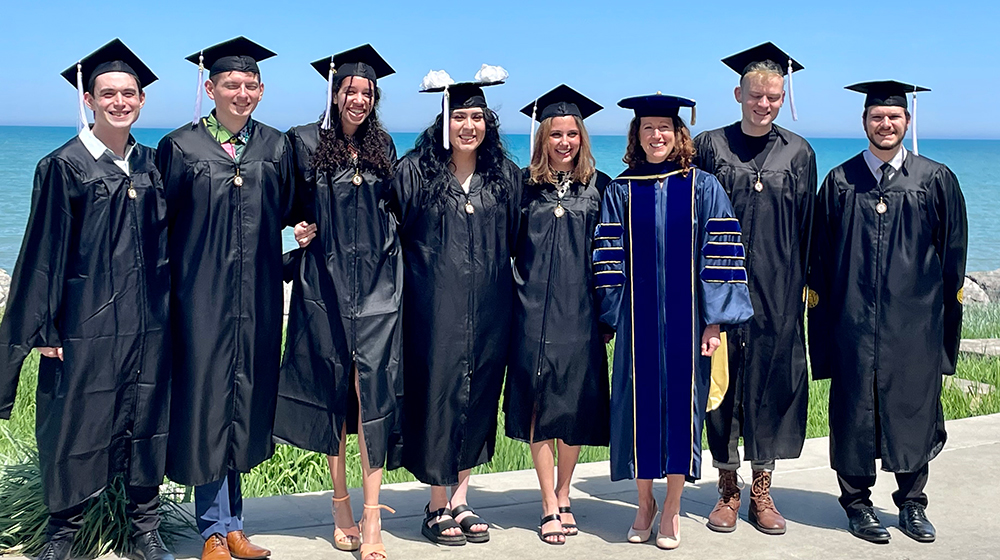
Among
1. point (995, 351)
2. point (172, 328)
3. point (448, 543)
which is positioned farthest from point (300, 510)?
point (995, 351)

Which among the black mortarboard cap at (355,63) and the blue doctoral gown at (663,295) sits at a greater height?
the black mortarboard cap at (355,63)

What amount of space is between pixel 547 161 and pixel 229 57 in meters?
1.41

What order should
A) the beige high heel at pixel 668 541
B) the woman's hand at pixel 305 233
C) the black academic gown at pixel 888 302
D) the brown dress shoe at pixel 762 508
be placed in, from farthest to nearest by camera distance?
the brown dress shoe at pixel 762 508 → the black academic gown at pixel 888 302 → the beige high heel at pixel 668 541 → the woman's hand at pixel 305 233

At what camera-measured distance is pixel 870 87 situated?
486 cm

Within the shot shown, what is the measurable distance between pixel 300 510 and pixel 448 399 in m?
1.03

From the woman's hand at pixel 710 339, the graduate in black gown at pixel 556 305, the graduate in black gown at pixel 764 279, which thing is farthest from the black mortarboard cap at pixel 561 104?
the woman's hand at pixel 710 339

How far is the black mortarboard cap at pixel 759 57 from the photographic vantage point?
4.94 metres

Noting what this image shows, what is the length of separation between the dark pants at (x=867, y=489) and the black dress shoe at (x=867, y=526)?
0.03 metres

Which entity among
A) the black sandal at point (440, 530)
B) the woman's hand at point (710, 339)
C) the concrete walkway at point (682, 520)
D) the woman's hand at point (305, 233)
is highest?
the woman's hand at point (305, 233)

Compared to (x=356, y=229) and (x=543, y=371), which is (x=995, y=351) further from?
(x=356, y=229)

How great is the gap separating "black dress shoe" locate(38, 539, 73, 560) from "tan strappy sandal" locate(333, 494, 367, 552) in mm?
1058

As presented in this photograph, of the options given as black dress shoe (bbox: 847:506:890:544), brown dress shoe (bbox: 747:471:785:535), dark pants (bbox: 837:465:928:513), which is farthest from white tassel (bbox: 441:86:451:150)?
black dress shoe (bbox: 847:506:890:544)

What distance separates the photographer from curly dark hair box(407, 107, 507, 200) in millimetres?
4586

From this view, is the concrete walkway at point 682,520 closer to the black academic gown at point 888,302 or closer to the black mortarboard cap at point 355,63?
the black academic gown at point 888,302
